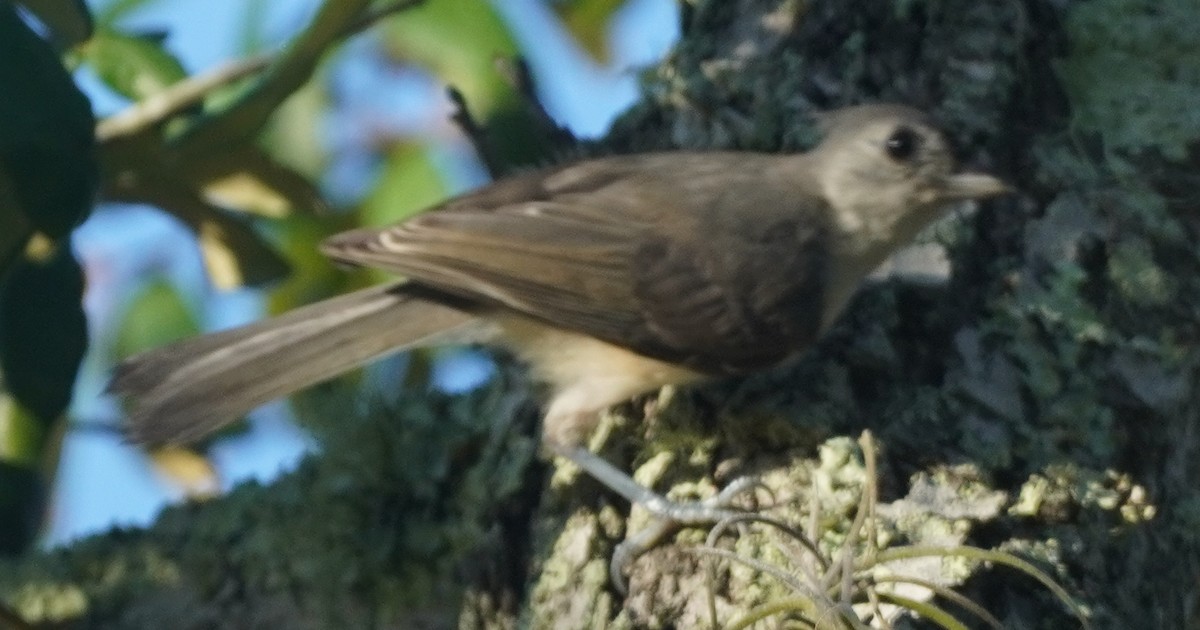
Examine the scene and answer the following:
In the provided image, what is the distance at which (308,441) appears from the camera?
288 centimetres

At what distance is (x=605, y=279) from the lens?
294 cm

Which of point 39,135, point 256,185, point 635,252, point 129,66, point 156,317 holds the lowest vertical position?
point 156,317

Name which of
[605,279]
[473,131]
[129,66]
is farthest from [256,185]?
[605,279]

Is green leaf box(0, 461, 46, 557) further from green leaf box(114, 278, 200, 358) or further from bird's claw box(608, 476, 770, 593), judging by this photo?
bird's claw box(608, 476, 770, 593)

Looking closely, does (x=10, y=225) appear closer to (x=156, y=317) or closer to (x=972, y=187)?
(x=156, y=317)

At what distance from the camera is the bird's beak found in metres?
2.71

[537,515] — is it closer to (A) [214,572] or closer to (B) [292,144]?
(A) [214,572]

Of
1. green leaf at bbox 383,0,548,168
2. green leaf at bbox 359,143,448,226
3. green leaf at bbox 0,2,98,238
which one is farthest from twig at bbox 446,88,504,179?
green leaf at bbox 0,2,98,238

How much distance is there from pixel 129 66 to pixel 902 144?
1259 mm

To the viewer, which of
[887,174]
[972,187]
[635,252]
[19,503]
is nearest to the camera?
[19,503]

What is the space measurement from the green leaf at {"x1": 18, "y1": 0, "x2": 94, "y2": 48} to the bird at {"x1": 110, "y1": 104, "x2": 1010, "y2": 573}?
0.49 meters

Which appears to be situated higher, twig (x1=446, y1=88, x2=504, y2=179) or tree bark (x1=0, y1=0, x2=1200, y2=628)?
twig (x1=446, y1=88, x2=504, y2=179)

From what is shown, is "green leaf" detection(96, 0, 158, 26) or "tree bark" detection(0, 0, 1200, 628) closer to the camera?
"tree bark" detection(0, 0, 1200, 628)

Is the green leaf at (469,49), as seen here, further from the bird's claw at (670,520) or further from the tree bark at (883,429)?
the bird's claw at (670,520)
